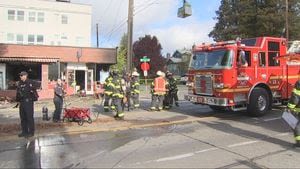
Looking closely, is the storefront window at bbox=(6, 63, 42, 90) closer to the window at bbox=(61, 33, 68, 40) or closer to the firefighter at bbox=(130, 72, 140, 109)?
the window at bbox=(61, 33, 68, 40)

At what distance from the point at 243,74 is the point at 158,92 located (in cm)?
455

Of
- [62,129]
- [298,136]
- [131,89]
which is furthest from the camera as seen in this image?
[131,89]

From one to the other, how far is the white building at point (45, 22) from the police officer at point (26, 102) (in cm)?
4045

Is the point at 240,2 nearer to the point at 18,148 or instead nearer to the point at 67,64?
the point at 67,64

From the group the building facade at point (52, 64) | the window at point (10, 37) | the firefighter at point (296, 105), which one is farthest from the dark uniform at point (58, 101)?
the window at point (10, 37)

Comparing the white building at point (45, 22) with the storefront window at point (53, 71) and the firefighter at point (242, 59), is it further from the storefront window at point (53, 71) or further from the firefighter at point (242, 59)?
the firefighter at point (242, 59)

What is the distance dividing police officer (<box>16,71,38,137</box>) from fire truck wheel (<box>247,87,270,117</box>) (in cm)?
755

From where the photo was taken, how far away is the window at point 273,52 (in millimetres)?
16688

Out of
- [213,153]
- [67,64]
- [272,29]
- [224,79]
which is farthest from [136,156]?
[272,29]

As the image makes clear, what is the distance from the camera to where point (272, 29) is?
54438 millimetres

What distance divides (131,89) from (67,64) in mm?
21574

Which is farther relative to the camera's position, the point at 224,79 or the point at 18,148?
the point at 224,79

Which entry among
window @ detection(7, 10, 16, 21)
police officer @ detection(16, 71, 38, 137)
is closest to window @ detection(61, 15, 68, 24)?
window @ detection(7, 10, 16, 21)

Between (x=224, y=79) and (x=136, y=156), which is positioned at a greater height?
(x=224, y=79)
